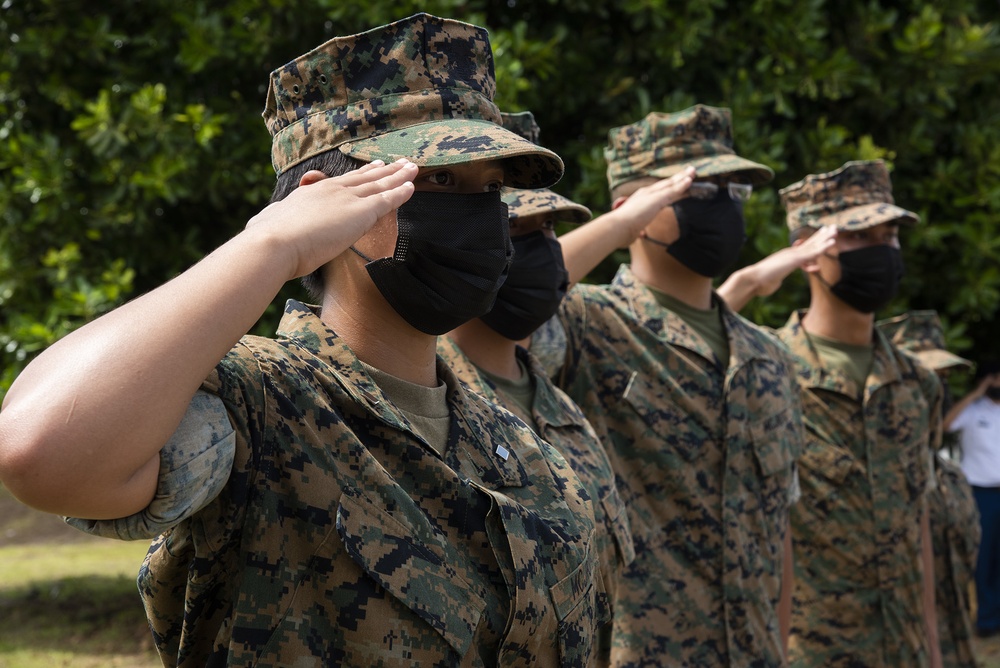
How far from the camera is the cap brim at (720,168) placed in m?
4.19

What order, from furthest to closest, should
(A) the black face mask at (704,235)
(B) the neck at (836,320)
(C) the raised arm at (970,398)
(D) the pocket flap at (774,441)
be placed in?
(C) the raised arm at (970,398) < (B) the neck at (836,320) < (A) the black face mask at (704,235) < (D) the pocket flap at (774,441)

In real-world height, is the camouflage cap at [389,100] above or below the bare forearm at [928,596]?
above

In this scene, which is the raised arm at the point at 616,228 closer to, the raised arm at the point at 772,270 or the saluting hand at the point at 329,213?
the raised arm at the point at 772,270

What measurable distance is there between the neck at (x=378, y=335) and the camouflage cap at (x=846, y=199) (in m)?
3.64

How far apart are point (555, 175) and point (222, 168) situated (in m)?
4.31

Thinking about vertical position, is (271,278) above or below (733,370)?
above

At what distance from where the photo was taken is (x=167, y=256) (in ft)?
21.7

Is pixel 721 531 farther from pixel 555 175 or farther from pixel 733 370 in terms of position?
pixel 555 175

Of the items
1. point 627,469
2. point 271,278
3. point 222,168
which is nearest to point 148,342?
point 271,278

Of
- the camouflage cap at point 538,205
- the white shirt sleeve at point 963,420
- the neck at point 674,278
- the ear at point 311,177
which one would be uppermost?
the ear at point 311,177

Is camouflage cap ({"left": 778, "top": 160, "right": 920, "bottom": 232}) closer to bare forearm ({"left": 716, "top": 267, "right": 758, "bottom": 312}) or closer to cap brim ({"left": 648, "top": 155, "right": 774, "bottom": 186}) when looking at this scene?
Answer: bare forearm ({"left": 716, "top": 267, "right": 758, "bottom": 312})

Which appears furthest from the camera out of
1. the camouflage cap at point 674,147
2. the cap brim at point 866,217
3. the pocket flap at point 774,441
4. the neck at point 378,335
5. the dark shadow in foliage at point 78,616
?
the dark shadow in foliage at point 78,616

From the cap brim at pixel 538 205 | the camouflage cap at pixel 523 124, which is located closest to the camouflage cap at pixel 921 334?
the camouflage cap at pixel 523 124

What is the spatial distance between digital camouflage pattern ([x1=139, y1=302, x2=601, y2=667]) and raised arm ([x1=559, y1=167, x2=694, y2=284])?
193cm
